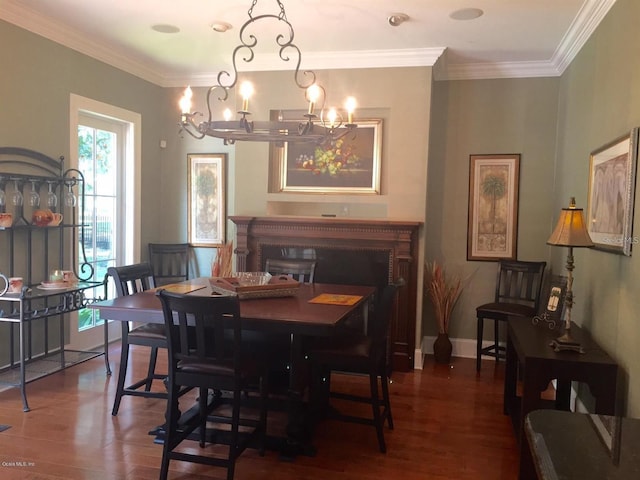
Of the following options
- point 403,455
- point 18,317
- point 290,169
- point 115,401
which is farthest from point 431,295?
point 18,317

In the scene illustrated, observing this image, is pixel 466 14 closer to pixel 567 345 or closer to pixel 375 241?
pixel 375 241

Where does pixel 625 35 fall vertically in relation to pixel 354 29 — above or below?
below

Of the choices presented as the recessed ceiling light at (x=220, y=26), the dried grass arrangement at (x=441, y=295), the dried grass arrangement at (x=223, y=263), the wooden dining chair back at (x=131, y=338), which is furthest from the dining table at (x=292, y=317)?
the recessed ceiling light at (x=220, y=26)

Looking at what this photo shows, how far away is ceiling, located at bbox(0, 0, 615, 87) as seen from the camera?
11.2 ft

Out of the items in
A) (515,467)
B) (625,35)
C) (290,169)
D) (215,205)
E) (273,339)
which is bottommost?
(515,467)

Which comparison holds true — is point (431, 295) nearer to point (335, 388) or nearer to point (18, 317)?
point (335, 388)

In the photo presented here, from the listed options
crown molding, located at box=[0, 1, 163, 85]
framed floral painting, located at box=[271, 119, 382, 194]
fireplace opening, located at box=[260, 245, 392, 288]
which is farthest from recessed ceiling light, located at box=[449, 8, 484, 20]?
crown molding, located at box=[0, 1, 163, 85]

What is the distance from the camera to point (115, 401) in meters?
3.23

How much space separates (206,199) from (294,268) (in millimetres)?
1859

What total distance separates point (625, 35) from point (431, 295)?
261 centimetres

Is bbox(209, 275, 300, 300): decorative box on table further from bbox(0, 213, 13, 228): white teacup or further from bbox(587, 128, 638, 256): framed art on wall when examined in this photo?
bbox(587, 128, 638, 256): framed art on wall

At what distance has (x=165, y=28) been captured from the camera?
12.9 ft

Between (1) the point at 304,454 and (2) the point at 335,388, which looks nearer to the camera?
(1) the point at 304,454

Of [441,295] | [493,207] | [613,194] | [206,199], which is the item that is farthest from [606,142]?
[206,199]
